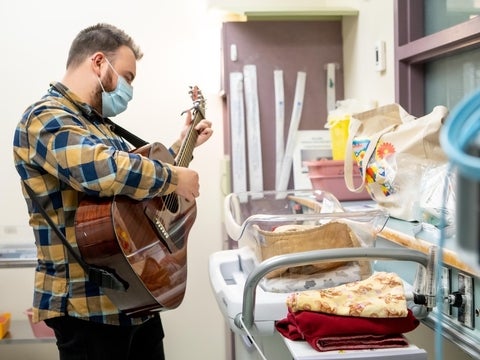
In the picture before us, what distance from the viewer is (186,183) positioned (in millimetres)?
1524

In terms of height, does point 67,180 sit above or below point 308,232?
above

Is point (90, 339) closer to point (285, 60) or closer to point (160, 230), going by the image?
point (160, 230)

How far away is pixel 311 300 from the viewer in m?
0.98

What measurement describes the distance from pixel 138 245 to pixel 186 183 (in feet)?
0.74

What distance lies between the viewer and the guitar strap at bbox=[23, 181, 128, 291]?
4.50 ft

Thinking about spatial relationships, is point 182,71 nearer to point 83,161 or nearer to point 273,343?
point 83,161

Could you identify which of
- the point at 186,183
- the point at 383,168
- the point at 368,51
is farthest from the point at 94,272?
the point at 368,51

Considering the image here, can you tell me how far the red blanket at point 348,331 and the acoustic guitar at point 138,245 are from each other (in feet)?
1.91

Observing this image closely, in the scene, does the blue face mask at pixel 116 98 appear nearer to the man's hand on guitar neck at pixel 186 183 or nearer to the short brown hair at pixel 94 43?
the short brown hair at pixel 94 43

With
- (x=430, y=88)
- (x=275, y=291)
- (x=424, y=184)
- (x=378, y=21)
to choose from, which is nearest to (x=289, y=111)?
(x=378, y=21)

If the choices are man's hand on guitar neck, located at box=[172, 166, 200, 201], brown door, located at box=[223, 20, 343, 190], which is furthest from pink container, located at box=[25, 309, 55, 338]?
man's hand on guitar neck, located at box=[172, 166, 200, 201]

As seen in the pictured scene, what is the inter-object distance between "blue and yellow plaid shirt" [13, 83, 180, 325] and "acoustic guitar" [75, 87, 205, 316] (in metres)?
0.05

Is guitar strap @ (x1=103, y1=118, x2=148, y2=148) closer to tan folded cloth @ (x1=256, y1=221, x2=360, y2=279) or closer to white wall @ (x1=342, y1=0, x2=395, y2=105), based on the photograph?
tan folded cloth @ (x1=256, y1=221, x2=360, y2=279)

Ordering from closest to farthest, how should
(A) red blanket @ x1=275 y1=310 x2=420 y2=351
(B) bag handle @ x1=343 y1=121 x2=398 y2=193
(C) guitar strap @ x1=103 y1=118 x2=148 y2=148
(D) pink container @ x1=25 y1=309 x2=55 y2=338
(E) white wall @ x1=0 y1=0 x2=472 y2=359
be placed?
(A) red blanket @ x1=275 y1=310 x2=420 y2=351
(B) bag handle @ x1=343 y1=121 x2=398 y2=193
(C) guitar strap @ x1=103 y1=118 x2=148 y2=148
(D) pink container @ x1=25 y1=309 x2=55 y2=338
(E) white wall @ x1=0 y1=0 x2=472 y2=359
